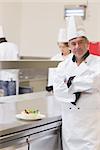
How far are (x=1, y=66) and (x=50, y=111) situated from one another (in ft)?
3.44

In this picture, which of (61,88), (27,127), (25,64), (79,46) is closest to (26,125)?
(27,127)

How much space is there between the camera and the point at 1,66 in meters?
2.68

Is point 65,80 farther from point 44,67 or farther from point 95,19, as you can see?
point 95,19

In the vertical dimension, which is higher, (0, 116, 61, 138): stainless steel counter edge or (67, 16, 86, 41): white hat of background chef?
(67, 16, 86, 41): white hat of background chef

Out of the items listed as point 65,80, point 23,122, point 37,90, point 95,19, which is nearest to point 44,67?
point 37,90

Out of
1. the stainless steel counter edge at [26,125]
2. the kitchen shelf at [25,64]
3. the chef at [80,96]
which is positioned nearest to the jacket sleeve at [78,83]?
the chef at [80,96]

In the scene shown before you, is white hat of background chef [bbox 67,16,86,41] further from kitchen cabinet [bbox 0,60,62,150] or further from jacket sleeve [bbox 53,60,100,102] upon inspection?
kitchen cabinet [bbox 0,60,62,150]

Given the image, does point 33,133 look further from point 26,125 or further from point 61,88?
point 61,88

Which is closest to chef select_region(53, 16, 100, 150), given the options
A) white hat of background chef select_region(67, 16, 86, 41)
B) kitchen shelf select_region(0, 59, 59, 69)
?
white hat of background chef select_region(67, 16, 86, 41)

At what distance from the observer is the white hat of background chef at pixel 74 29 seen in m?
1.67

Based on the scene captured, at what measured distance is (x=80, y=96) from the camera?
162 cm

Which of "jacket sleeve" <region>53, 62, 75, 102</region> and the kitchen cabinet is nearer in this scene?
the kitchen cabinet

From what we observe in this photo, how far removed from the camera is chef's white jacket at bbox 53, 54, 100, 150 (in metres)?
1.58

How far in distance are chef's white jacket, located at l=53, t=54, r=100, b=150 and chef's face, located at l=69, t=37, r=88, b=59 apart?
5 cm
